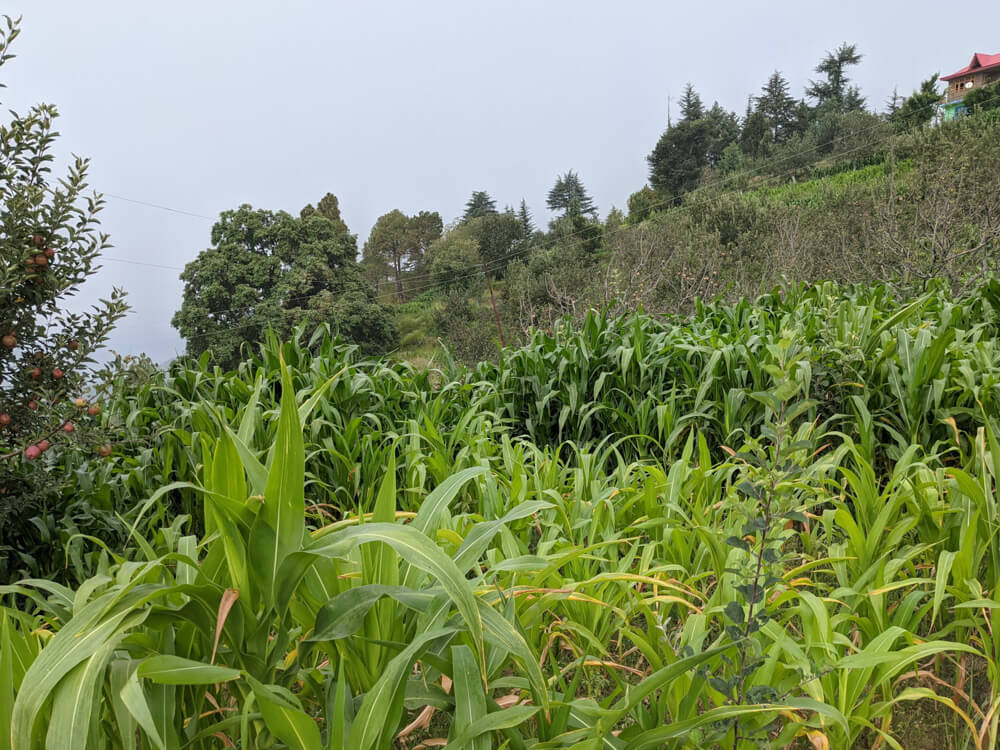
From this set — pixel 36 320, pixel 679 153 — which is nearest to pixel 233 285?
pixel 36 320

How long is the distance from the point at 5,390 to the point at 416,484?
1.73 metres

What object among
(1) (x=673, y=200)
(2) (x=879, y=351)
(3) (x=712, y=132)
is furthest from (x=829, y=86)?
(2) (x=879, y=351)

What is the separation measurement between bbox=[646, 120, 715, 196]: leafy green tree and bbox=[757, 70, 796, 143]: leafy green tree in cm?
1095

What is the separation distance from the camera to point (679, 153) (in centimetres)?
4675

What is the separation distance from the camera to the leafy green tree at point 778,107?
5406cm

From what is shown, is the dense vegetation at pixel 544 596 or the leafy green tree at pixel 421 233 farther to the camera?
the leafy green tree at pixel 421 233

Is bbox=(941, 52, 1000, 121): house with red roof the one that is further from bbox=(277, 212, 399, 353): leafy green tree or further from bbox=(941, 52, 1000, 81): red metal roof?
bbox=(277, 212, 399, 353): leafy green tree

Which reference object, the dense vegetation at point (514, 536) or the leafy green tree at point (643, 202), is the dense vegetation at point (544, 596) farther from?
the leafy green tree at point (643, 202)

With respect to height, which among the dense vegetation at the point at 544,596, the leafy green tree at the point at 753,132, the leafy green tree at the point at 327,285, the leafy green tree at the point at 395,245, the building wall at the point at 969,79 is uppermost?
the building wall at the point at 969,79

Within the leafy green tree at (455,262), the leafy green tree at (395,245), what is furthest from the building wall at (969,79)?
the leafy green tree at (395,245)

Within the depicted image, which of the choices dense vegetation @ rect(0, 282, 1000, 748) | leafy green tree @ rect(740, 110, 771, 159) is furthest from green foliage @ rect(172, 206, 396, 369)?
leafy green tree @ rect(740, 110, 771, 159)

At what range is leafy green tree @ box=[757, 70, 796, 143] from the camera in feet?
177

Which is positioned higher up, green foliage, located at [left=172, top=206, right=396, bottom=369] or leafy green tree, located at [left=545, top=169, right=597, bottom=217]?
leafy green tree, located at [left=545, top=169, right=597, bottom=217]

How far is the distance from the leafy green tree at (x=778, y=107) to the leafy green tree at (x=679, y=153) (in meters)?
11.0
